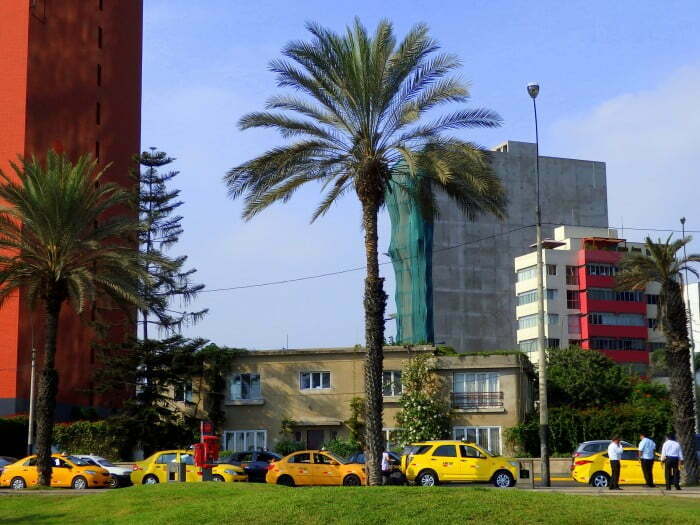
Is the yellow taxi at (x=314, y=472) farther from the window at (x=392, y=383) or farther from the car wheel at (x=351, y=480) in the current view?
the window at (x=392, y=383)

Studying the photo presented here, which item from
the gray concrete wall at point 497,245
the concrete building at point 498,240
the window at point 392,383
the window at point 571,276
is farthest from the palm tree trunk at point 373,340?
the window at point 571,276

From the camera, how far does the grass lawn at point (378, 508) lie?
55.4ft

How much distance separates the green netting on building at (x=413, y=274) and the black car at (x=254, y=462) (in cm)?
4940

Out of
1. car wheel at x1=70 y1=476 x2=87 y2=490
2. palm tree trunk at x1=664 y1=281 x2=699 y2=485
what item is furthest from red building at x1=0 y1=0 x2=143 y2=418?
palm tree trunk at x1=664 y1=281 x2=699 y2=485

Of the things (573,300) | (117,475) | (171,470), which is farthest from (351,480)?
(573,300)

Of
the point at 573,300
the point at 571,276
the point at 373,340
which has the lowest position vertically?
the point at 373,340

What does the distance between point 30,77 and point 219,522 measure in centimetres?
4116

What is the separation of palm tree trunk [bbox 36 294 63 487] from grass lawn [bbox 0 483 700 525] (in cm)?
1122

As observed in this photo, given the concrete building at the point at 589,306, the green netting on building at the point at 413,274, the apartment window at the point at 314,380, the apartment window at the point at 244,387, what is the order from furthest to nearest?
1. the concrete building at the point at 589,306
2. the green netting on building at the point at 413,274
3. the apartment window at the point at 244,387
4. the apartment window at the point at 314,380

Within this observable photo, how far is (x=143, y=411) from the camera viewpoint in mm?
49906

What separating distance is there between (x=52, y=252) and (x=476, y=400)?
→ 25172 mm

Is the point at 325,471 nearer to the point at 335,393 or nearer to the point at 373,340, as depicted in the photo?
the point at 373,340

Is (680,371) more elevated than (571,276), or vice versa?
(571,276)

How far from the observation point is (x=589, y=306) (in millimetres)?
100625
